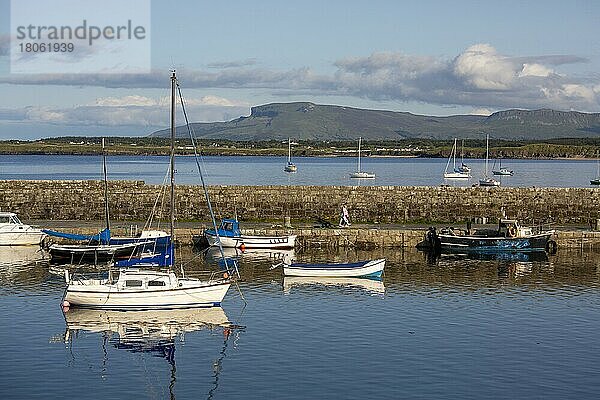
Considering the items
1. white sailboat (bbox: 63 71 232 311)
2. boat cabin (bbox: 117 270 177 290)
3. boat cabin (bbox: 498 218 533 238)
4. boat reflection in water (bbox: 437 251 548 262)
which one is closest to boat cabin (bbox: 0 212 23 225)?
white sailboat (bbox: 63 71 232 311)

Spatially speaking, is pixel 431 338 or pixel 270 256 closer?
pixel 431 338

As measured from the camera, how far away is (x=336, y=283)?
31266 millimetres

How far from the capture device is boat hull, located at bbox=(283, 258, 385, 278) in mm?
31609

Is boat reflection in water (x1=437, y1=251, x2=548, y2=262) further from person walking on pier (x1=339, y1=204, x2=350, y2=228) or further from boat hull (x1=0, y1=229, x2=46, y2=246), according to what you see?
boat hull (x1=0, y1=229, x2=46, y2=246)

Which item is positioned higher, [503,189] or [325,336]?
[503,189]

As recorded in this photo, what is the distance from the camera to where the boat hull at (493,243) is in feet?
125

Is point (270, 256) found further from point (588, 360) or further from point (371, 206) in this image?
point (588, 360)

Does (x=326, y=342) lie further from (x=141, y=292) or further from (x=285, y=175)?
(x=285, y=175)

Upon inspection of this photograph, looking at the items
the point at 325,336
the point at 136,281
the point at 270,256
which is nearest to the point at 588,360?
the point at 325,336

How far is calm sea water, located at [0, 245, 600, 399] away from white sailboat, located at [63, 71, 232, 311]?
0.38m

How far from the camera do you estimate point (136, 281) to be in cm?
2556

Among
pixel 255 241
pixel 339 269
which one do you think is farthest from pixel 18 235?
pixel 339 269

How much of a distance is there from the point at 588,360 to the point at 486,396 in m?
3.99

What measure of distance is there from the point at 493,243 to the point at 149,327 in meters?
18.6
